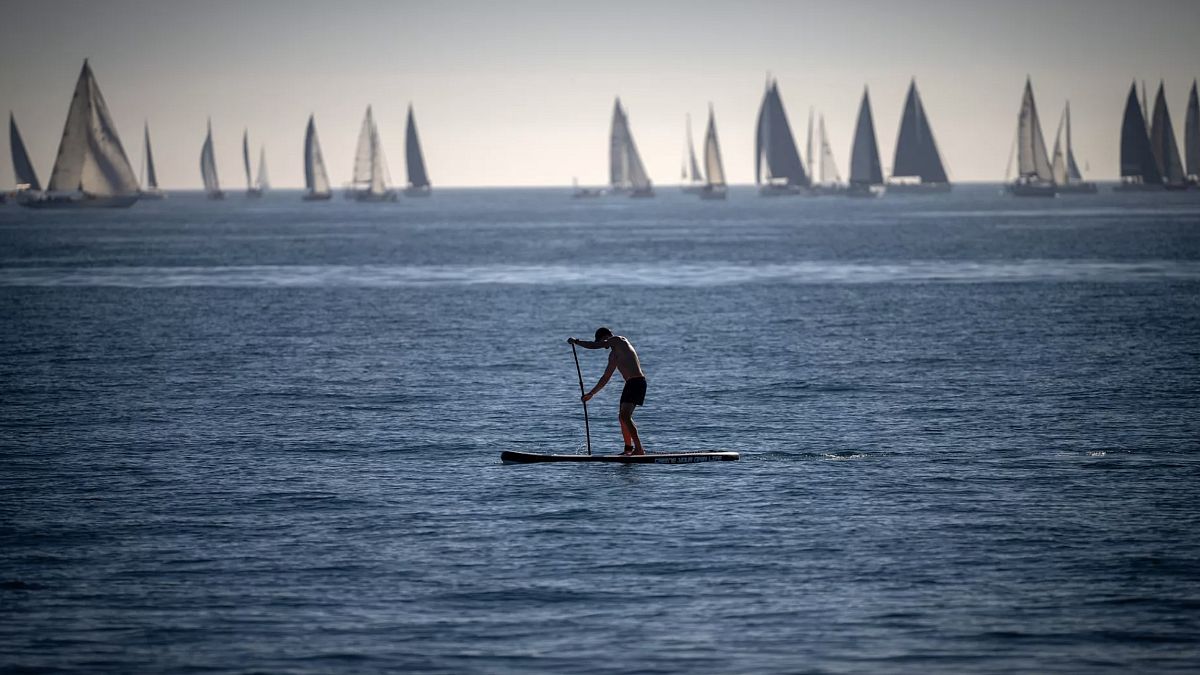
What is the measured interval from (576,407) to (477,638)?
1927 centimetres

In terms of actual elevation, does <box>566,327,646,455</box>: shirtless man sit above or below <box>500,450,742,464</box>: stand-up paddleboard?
above

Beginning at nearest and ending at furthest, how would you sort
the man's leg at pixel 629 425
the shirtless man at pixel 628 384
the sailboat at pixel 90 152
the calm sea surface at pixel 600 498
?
the calm sea surface at pixel 600 498 < the shirtless man at pixel 628 384 < the man's leg at pixel 629 425 < the sailboat at pixel 90 152

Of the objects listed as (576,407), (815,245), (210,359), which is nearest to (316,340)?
(210,359)

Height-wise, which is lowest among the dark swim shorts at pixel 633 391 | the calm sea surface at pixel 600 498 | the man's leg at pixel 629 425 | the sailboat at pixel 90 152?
the calm sea surface at pixel 600 498

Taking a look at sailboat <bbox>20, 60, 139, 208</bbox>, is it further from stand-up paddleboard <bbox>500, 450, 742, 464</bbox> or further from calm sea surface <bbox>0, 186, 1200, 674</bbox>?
stand-up paddleboard <bbox>500, 450, 742, 464</bbox>

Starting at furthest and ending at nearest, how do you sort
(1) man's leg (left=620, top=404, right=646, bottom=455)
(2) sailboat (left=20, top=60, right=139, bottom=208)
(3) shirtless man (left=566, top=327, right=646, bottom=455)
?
(2) sailboat (left=20, top=60, right=139, bottom=208) → (1) man's leg (left=620, top=404, right=646, bottom=455) → (3) shirtless man (left=566, top=327, right=646, bottom=455)

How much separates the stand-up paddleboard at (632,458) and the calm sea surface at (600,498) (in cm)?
20

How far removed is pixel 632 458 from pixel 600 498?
2891mm

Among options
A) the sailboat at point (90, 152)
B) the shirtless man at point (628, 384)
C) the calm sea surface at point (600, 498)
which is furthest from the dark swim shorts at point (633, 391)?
the sailboat at point (90, 152)

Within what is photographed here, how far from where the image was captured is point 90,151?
176 meters

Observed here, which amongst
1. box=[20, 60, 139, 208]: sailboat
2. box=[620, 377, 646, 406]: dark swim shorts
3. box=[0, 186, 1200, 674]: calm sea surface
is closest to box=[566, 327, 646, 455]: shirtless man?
box=[620, 377, 646, 406]: dark swim shorts

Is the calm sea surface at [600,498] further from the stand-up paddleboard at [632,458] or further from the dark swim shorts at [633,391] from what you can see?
the dark swim shorts at [633,391]

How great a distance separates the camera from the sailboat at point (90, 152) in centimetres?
16862

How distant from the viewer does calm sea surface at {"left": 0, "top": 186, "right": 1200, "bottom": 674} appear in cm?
1695
